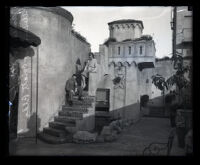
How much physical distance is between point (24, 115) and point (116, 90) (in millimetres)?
9248

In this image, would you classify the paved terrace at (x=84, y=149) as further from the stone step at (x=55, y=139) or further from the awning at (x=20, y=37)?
the awning at (x=20, y=37)

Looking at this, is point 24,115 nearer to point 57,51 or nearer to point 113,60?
point 57,51

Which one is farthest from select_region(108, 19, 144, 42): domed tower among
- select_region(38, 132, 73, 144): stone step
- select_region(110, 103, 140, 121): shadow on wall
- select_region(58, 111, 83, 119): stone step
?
select_region(38, 132, 73, 144): stone step

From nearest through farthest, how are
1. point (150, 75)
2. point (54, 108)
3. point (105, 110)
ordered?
1. point (54, 108)
2. point (105, 110)
3. point (150, 75)

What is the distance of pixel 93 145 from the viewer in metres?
10.2

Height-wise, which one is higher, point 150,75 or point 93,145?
point 150,75

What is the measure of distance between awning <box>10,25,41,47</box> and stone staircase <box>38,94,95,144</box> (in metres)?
3.94

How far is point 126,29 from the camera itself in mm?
24203

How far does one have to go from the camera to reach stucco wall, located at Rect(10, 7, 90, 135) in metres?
11.6

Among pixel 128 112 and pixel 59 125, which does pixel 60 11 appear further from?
pixel 128 112

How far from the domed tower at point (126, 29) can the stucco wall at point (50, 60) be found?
11.3 meters

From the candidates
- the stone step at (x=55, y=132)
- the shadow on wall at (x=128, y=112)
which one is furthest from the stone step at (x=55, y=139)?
the shadow on wall at (x=128, y=112)
